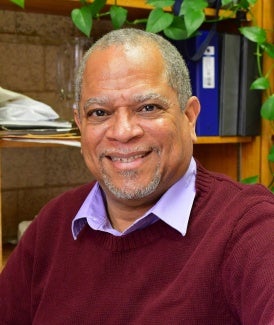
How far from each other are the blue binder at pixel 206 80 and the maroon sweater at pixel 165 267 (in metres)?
0.72

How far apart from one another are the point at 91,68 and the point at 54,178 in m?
1.00

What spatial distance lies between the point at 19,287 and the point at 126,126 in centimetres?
51

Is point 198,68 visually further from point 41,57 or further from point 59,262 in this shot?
point 59,262

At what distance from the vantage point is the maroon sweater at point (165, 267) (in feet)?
2.82

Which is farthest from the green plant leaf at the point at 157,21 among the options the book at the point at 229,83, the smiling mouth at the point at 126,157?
the smiling mouth at the point at 126,157

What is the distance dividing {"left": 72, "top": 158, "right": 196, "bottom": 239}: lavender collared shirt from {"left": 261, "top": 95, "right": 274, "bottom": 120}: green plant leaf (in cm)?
72

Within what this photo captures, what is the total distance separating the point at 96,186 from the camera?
122cm

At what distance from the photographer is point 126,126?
101cm

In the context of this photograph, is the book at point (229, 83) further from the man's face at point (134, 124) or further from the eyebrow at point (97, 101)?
the eyebrow at point (97, 101)

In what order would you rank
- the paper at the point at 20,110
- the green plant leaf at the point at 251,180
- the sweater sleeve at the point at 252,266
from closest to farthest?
the sweater sleeve at the point at 252,266 → the paper at the point at 20,110 → the green plant leaf at the point at 251,180

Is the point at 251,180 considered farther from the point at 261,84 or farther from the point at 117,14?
the point at 117,14

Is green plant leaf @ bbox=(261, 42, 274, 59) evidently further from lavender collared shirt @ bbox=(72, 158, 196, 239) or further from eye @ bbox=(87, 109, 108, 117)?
eye @ bbox=(87, 109, 108, 117)

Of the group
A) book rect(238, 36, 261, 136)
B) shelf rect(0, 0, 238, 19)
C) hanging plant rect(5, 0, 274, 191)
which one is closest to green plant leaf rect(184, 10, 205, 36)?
hanging plant rect(5, 0, 274, 191)

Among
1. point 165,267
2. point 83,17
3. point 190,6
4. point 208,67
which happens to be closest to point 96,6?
point 83,17
